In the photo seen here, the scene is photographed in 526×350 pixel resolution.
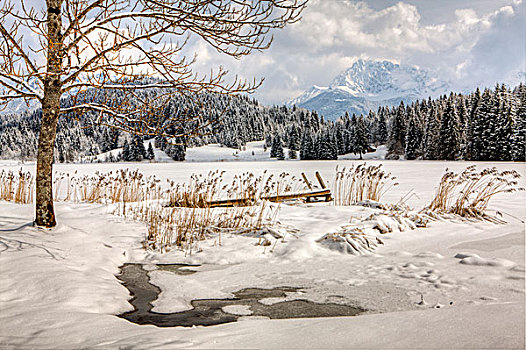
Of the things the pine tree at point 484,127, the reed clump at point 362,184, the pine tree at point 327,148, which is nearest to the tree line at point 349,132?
the pine tree at point 484,127

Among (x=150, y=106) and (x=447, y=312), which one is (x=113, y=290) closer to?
(x=150, y=106)

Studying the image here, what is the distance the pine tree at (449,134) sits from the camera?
5000cm

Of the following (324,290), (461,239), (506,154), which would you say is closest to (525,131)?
(506,154)

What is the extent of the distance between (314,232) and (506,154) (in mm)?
48003

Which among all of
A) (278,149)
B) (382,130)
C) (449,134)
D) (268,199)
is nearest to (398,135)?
(449,134)

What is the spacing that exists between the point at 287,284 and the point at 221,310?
957 mm

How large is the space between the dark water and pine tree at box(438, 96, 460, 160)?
182 feet

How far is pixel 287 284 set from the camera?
372 cm

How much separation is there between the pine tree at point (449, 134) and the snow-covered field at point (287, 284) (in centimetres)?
5037

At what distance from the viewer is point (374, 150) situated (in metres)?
91.0

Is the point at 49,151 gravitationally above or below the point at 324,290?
above

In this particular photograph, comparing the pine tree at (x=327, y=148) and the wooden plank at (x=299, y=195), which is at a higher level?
the pine tree at (x=327, y=148)

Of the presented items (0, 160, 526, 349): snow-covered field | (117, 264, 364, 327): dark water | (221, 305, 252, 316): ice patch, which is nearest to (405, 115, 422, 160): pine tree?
(0, 160, 526, 349): snow-covered field

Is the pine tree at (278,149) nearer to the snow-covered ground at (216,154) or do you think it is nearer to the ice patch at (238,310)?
the snow-covered ground at (216,154)
